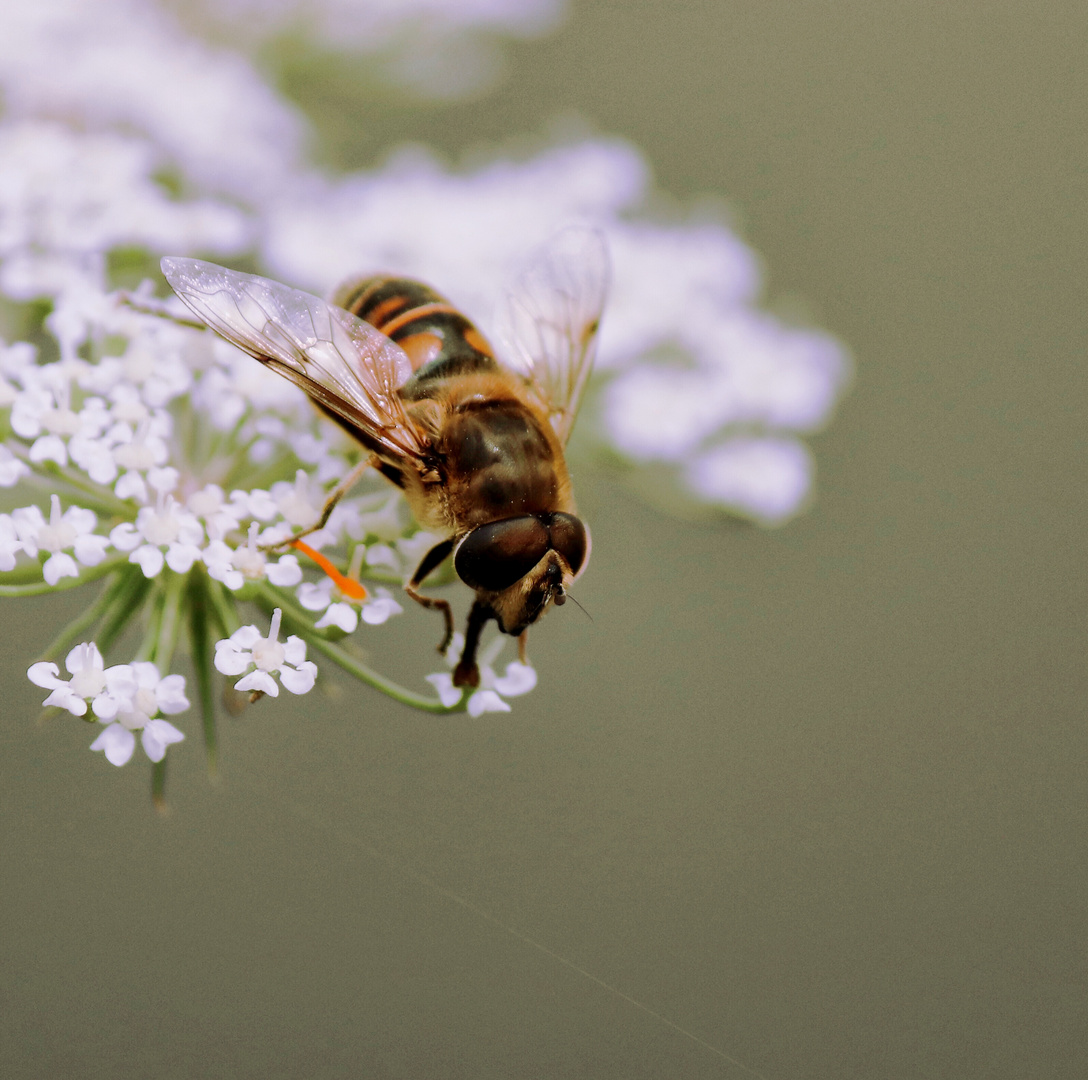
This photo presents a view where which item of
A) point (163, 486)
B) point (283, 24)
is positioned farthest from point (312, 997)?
point (283, 24)

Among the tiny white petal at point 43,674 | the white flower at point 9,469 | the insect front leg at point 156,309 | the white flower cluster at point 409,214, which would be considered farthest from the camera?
the white flower cluster at point 409,214

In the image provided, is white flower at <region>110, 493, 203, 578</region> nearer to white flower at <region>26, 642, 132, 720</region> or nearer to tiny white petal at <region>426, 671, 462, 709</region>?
white flower at <region>26, 642, 132, 720</region>

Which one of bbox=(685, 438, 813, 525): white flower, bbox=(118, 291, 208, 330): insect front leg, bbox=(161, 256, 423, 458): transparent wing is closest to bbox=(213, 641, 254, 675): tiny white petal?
bbox=(161, 256, 423, 458): transparent wing

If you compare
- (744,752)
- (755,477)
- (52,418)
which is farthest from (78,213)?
(744,752)

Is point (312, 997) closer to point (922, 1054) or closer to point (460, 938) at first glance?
point (460, 938)

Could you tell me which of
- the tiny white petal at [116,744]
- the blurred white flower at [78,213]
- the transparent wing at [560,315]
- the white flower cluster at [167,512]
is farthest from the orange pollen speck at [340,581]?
the blurred white flower at [78,213]

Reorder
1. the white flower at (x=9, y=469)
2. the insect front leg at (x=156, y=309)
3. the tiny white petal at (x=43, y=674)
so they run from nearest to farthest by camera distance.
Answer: the tiny white petal at (x=43, y=674) → the white flower at (x=9, y=469) → the insect front leg at (x=156, y=309)

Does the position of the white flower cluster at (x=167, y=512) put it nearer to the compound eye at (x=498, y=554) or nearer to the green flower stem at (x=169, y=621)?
the green flower stem at (x=169, y=621)
